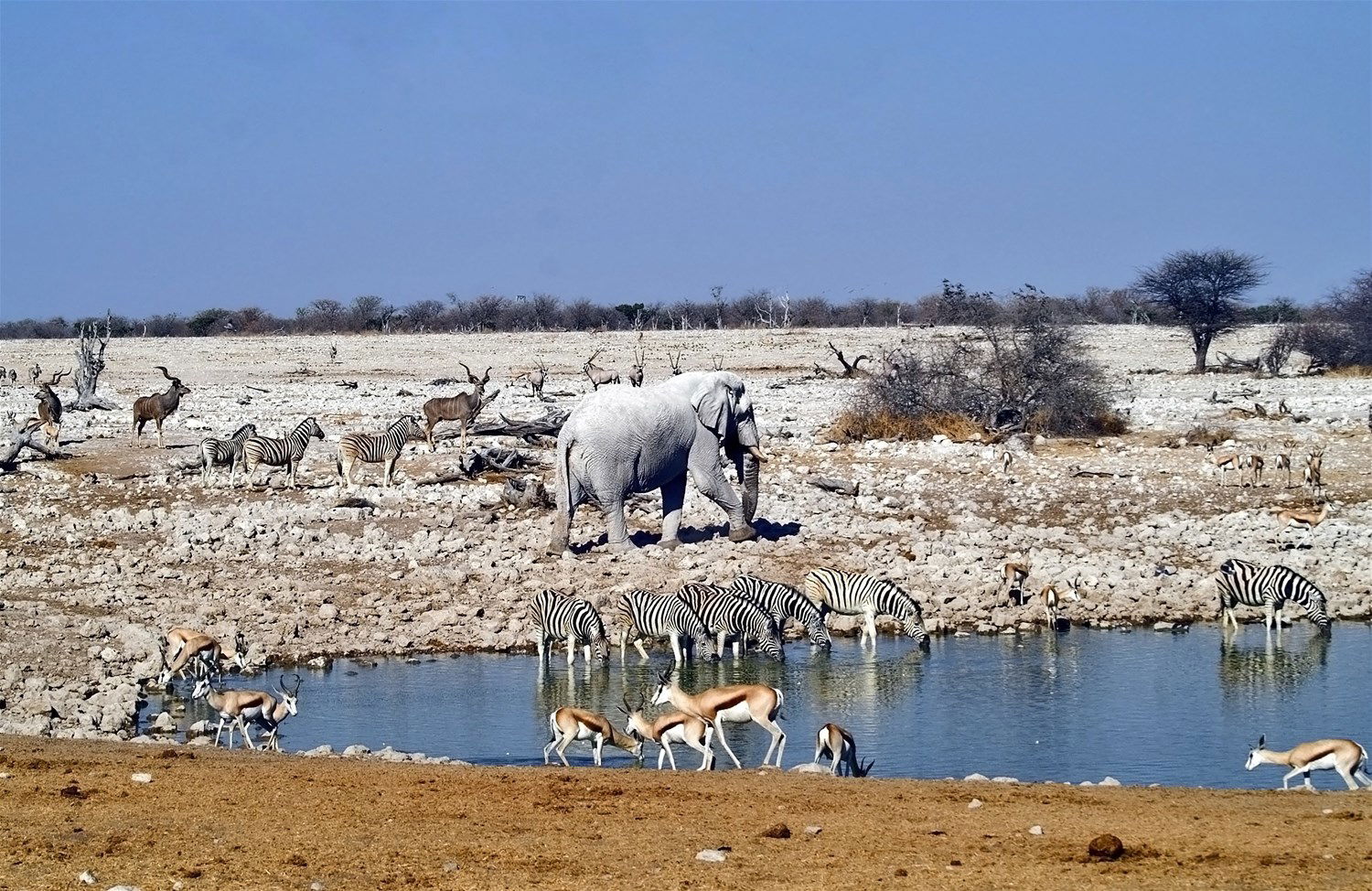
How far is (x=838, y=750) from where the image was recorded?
9.57m

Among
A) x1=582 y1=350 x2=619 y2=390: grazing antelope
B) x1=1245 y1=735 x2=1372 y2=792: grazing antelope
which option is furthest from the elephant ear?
x1=582 y1=350 x2=619 y2=390: grazing antelope

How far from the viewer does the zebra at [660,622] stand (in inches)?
543

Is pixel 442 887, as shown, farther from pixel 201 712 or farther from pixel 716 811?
pixel 201 712

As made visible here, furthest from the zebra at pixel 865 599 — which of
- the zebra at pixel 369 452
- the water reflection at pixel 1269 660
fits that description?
the zebra at pixel 369 452

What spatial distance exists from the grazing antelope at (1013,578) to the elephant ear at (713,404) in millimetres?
3603

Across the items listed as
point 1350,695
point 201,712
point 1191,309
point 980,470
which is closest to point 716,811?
point 201,712

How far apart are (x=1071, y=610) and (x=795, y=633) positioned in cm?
270

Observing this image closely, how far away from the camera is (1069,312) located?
1192 inches

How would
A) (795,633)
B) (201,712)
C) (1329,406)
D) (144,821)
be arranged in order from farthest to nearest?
(1329,406), (795,633), (201,712), (144,821)

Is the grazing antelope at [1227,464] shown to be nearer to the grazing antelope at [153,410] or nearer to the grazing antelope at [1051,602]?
the grazing antelope at [1051,602]

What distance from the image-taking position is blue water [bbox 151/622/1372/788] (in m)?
10.8

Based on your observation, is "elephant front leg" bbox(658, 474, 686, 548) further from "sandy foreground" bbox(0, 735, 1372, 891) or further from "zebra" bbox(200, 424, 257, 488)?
"sandy foreground" bbox(0, 735, 1372, 891)

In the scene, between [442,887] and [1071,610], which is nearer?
[442,887]

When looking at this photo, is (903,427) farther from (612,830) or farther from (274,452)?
(612,830)
